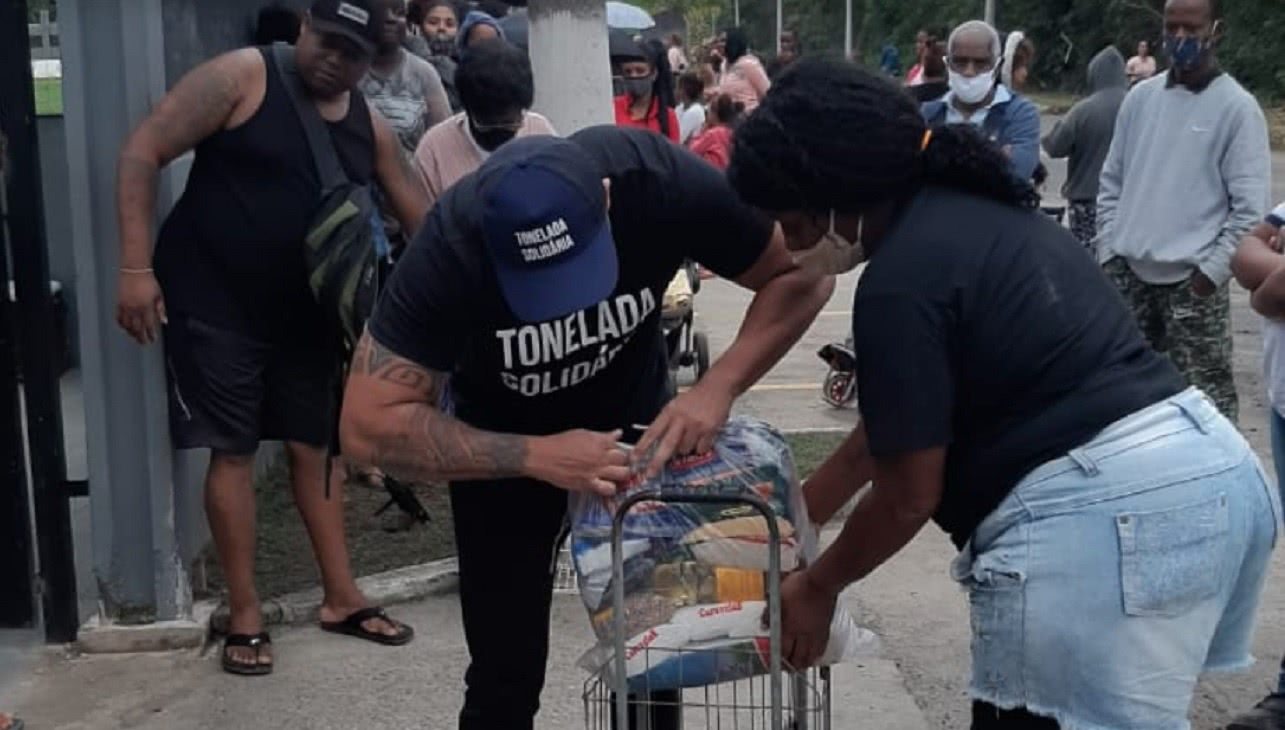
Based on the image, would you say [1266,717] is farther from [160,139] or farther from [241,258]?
[160,139]

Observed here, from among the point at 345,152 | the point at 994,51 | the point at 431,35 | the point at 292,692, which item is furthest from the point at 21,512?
the point at 431,35

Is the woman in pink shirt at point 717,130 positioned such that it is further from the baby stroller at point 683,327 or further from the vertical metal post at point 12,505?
the vertical metal post at point 12,505

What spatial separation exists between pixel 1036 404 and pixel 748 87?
10609 millimetres

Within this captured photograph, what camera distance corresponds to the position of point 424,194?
5332mm

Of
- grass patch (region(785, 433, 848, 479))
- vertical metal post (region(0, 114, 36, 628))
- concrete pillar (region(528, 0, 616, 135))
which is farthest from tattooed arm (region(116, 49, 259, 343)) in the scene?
grass patch (region(785, 433, 848, 479))

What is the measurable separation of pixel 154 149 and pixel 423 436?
1886mm

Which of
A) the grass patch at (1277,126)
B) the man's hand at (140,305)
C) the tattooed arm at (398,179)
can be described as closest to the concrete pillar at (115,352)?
the man's hand at (140,305)

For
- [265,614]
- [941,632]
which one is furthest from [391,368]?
[941,632]

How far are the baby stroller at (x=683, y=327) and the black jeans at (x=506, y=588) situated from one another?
3581 mm

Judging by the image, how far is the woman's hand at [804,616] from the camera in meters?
2.74

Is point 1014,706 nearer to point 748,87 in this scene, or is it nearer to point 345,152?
point 345,152

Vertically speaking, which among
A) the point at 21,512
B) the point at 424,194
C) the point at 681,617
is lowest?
the point at 21,512

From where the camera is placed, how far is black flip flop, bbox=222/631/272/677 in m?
4.83

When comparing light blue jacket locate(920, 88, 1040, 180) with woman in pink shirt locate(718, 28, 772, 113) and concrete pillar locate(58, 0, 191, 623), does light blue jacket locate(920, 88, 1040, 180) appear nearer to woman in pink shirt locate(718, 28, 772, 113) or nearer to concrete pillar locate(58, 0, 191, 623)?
concrete pillar locate(58, 0, 191, 623)
